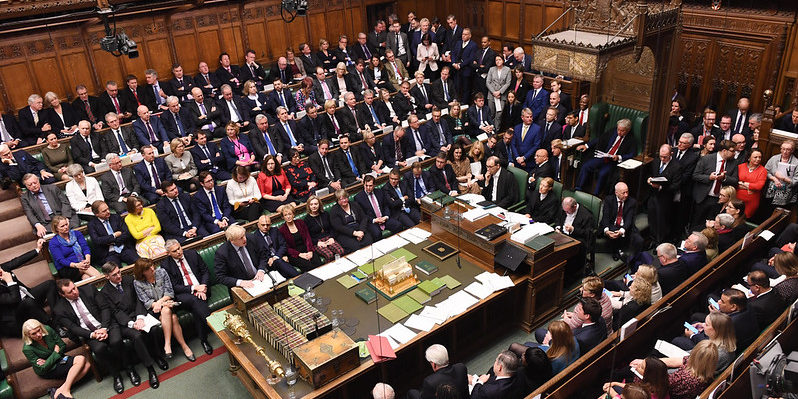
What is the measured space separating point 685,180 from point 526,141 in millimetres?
2013

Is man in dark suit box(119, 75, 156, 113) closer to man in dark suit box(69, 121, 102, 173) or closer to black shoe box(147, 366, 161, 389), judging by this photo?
man in dark suit box(69, 121, 102, 173)

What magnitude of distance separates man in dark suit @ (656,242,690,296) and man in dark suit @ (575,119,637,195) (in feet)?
8.09

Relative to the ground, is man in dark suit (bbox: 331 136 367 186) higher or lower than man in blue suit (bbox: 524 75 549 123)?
lower

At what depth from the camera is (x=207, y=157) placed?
759cm

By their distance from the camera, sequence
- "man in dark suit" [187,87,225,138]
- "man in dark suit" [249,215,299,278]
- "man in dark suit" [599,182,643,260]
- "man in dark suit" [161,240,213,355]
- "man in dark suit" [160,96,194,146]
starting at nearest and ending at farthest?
"man in dark suit" [161,240,213,355] < "man in dark suit" [249,215,299,278] < "man in dark suit" [599,182,643,260] < "man in dark suit" [160,96,194,146] < "man in dark suit" [187,87,225,138]

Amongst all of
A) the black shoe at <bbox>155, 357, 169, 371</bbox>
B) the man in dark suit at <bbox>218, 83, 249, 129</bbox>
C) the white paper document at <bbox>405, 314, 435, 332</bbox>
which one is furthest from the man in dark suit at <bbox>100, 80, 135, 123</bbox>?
the white paper document at <bbox>405, 314, 435, 332</bbox>

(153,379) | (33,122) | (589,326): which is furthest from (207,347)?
(33,122)

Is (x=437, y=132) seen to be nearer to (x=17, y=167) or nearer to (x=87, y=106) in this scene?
(x=87, y=106)

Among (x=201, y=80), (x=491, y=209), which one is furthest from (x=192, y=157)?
(x=491, y=209)

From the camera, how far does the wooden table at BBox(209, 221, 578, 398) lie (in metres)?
4.32

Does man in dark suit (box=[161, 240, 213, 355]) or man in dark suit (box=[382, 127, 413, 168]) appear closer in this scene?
man in dark suit (box=[161, 240, 213, 355])

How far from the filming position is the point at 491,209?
5816mm

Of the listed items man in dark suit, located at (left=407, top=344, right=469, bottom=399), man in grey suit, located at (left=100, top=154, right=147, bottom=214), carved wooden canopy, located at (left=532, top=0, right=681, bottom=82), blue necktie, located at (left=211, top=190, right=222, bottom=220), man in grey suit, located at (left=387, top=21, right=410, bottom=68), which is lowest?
man in dark suit, located at (left=407, top=344, right=469, bottom=399)

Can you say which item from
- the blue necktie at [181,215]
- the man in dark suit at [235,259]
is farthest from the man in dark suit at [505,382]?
the blue necktie at [181,215]
